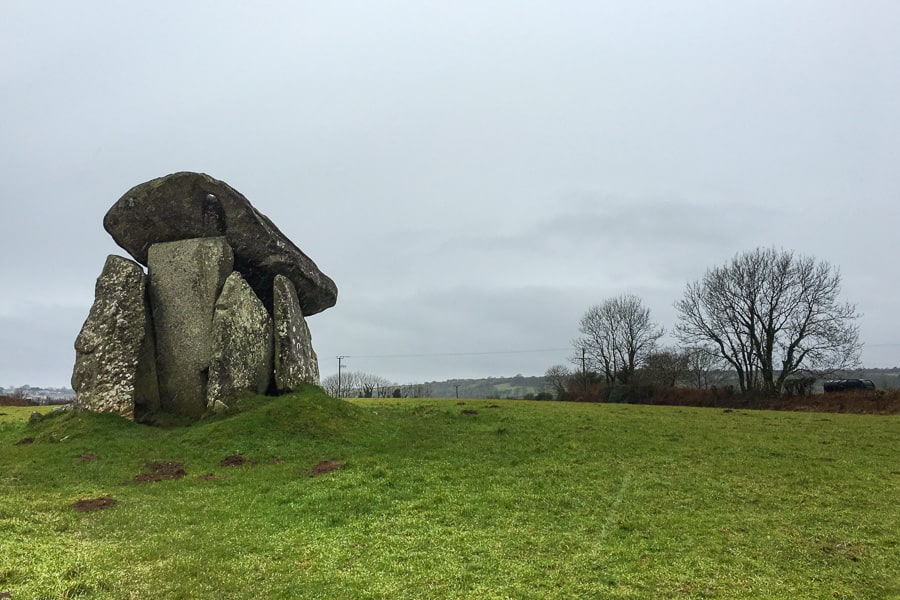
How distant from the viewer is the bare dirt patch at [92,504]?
10555 millimetres

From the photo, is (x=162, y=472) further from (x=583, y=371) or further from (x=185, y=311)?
(x=583, y=371)

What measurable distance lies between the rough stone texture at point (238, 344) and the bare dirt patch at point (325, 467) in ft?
19.0

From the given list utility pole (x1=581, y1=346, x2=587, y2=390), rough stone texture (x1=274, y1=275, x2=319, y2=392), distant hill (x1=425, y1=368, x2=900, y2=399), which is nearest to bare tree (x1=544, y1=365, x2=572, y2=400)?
utility pole (x1=581, y1=346, x2=587, y2=390)

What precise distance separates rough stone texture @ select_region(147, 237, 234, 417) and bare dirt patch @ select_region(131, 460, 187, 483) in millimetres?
4787

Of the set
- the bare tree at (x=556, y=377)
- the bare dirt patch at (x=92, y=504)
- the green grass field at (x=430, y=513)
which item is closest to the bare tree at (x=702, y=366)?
the bare tree at (x=556, y=377)

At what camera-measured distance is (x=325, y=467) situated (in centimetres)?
1391

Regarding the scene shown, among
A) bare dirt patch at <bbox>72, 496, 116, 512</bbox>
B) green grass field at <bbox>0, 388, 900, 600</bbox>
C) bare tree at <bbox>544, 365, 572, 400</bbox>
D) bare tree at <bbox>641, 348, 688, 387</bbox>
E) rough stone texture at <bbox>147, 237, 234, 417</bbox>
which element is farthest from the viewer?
bare tree at <bbox>544, 365, 572, 400</bbox>

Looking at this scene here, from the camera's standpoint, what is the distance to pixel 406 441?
57.6ft

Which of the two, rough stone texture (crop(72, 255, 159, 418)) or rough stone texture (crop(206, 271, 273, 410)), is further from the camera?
rough stone texture (crop(206, 271, 273, 410))

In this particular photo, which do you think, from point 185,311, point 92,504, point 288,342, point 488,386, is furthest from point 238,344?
point 488,386

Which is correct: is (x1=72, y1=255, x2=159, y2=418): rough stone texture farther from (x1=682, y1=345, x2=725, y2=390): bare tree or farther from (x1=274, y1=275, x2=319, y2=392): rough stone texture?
(x1=682, y1=345, x2=725, y2=390): bare tree

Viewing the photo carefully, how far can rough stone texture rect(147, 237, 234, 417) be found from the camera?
63.1 feet

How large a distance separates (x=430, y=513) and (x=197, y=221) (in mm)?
15650

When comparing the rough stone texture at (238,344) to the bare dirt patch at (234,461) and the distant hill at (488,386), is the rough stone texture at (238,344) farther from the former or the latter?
the distant hill at (488,386)
